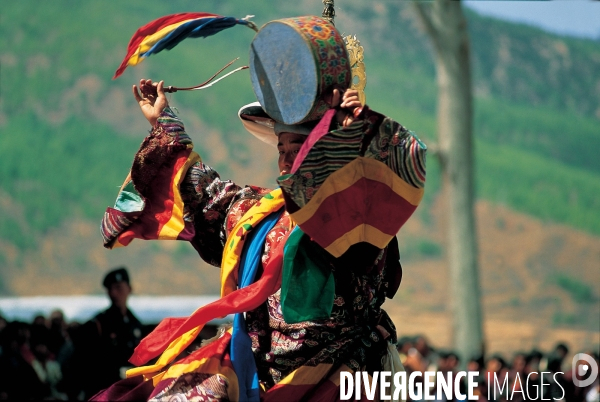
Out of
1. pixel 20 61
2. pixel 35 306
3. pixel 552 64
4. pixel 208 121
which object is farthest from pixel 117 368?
pixel 552 64

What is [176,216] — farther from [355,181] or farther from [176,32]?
[355,181]

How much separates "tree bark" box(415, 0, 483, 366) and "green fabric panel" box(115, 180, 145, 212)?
12267 millimetres

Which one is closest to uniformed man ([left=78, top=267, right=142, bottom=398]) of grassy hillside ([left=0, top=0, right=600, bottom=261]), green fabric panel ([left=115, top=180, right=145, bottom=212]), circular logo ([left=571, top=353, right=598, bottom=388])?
green fabric panel ([left=115, top=180, right=145, bottom=212])

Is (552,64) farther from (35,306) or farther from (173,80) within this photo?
(35,306)

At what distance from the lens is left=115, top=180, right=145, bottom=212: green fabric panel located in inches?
183

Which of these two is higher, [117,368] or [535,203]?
[535,203]

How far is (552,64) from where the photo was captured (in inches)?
2317

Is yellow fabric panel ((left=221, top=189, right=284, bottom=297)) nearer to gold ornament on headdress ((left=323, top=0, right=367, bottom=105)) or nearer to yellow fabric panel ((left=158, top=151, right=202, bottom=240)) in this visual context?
yellow fabric panel ((left=158, top=151, right=202, bottom=240))

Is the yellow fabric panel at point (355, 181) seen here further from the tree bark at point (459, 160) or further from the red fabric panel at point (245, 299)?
the tree bark at point (459, 160)

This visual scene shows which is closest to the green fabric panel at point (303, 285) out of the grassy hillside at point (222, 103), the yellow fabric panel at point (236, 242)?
the yellow fabric panel at point (236, 242)

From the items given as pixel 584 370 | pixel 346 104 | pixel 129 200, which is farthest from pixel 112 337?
pixel 584 370

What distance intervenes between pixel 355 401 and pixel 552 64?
5704cm

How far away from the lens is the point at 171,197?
4.63 metres

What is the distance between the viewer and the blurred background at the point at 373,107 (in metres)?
38.2
